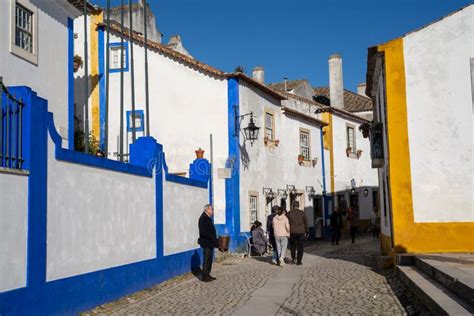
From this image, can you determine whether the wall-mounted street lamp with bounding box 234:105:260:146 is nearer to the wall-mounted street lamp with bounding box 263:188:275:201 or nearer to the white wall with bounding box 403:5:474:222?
the wall-mounted street lamp with bounding box 263:188:275:201

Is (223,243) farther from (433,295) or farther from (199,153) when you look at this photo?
(433,295)

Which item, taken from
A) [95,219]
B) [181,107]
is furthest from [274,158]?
[95,219]

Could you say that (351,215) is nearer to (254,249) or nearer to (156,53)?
(254,249)

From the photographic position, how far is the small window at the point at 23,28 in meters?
12.8

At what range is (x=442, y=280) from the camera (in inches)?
348

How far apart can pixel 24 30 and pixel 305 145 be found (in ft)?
50.1

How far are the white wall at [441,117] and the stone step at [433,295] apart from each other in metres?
2.23

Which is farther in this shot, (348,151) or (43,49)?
(348,151)

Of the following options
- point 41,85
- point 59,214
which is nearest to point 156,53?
point 41,85

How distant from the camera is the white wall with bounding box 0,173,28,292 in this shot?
6.55 meters

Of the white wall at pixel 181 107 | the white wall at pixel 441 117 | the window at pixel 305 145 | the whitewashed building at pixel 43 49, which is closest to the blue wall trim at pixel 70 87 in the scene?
the whitewashed building at pixel 43 49

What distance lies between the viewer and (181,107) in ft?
65.9

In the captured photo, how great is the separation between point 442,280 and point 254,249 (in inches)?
402

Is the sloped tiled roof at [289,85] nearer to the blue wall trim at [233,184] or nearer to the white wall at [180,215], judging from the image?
the blue wall trim at [233,184]
